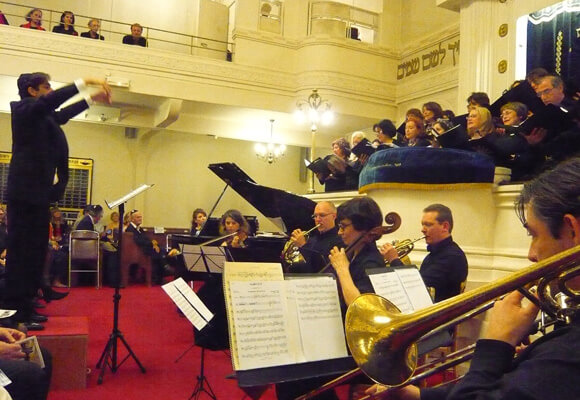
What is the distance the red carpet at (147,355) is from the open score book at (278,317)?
1.38 meters

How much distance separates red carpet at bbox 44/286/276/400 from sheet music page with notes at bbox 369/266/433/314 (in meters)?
1.35

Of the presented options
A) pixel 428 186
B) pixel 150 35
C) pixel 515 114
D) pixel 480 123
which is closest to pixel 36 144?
pixel 428 186

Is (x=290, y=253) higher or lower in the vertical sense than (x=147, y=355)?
higher

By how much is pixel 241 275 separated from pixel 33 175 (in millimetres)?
1618

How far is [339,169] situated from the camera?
6074 millimetres

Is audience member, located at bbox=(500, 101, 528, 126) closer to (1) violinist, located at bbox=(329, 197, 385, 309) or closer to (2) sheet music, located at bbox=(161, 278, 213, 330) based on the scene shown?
(1) violinist, located at bbox=(329, 197, 385, 309)

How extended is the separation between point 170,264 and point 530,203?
7.01 meters

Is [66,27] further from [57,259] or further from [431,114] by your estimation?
[431,114]

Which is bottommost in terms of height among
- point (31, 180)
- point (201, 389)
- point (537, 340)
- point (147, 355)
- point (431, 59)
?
point (147, 355)

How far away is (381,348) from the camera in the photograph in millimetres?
1383

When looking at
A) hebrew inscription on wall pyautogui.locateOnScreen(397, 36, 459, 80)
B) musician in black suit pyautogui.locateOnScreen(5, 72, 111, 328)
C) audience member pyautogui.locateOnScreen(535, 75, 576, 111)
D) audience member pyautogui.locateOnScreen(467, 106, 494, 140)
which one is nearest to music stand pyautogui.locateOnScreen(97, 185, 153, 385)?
musician in black suit pyautogui.locateOnScreen(5, 72, 111, 328)

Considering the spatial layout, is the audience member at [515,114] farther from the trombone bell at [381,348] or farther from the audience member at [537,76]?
the trombone bell at [381,348]

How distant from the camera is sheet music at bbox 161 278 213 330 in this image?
2.99 meters

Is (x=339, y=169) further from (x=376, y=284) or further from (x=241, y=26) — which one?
(x=241, y=26)
